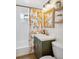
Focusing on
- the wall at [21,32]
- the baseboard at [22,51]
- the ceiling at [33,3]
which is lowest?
the baseboard at [22,51]

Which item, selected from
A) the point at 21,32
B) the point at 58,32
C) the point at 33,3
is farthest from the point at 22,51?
the point at 33,3

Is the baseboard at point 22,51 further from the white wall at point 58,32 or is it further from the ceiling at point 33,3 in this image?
the ceiling at point 33,3

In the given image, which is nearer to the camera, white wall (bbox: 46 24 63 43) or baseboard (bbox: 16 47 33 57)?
white wall (bbox: 46 24 63 43)

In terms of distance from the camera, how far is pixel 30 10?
315 centimetres

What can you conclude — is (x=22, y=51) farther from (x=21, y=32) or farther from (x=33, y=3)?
(x=33, y=3)

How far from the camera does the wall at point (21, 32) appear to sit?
9.68 feet

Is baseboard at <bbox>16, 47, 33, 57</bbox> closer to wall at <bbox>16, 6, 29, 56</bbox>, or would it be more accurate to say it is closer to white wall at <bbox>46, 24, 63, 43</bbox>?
wall at <bbox>16, 6, 29, 56</bbox>

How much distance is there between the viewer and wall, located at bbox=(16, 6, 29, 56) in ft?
9.68

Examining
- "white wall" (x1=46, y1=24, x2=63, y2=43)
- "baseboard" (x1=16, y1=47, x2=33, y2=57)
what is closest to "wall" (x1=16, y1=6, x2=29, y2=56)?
"baseboard" (x1=16, y1=47, x2=33, y2=57)

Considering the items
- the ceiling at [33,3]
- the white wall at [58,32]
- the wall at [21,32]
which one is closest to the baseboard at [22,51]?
the wall at [21,32]

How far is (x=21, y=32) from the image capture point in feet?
10.0
